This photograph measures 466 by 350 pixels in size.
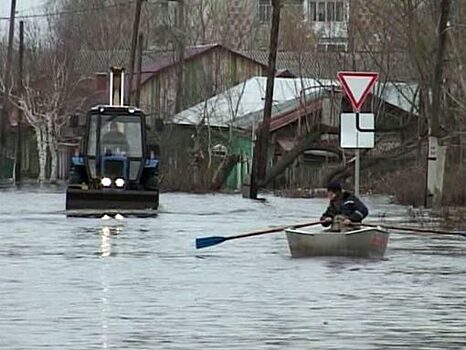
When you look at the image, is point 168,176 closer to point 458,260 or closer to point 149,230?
point 149,230

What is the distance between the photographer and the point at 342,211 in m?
22.1

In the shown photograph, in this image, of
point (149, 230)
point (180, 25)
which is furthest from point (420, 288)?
point (180, 25)

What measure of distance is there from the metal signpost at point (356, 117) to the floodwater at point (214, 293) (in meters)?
1.81

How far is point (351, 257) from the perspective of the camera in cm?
2164

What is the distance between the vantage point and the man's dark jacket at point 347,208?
2195 centimetres

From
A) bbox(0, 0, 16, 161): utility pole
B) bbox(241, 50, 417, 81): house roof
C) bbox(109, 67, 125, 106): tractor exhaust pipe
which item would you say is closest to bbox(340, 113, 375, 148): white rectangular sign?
bbox(109, 67, 125, 106): tractor exhaust pipe

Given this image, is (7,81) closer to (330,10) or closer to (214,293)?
(330,10)

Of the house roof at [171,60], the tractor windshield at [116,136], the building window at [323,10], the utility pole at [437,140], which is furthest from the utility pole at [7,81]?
the building window at [323,10]

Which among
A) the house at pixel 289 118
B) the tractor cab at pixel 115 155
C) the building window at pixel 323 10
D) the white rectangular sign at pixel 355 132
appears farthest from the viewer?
the building window at pixel 323 10

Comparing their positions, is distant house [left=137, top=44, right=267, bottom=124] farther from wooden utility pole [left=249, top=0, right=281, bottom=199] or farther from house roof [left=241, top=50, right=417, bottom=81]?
wooden utility pole [left=249, top=0, right=281, bottom=199]

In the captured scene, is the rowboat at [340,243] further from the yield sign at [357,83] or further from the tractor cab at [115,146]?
the tractor cab at [115,146]

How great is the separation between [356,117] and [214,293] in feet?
22.0

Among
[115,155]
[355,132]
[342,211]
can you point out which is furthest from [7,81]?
[342,211]

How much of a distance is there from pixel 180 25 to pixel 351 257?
7077 cm
